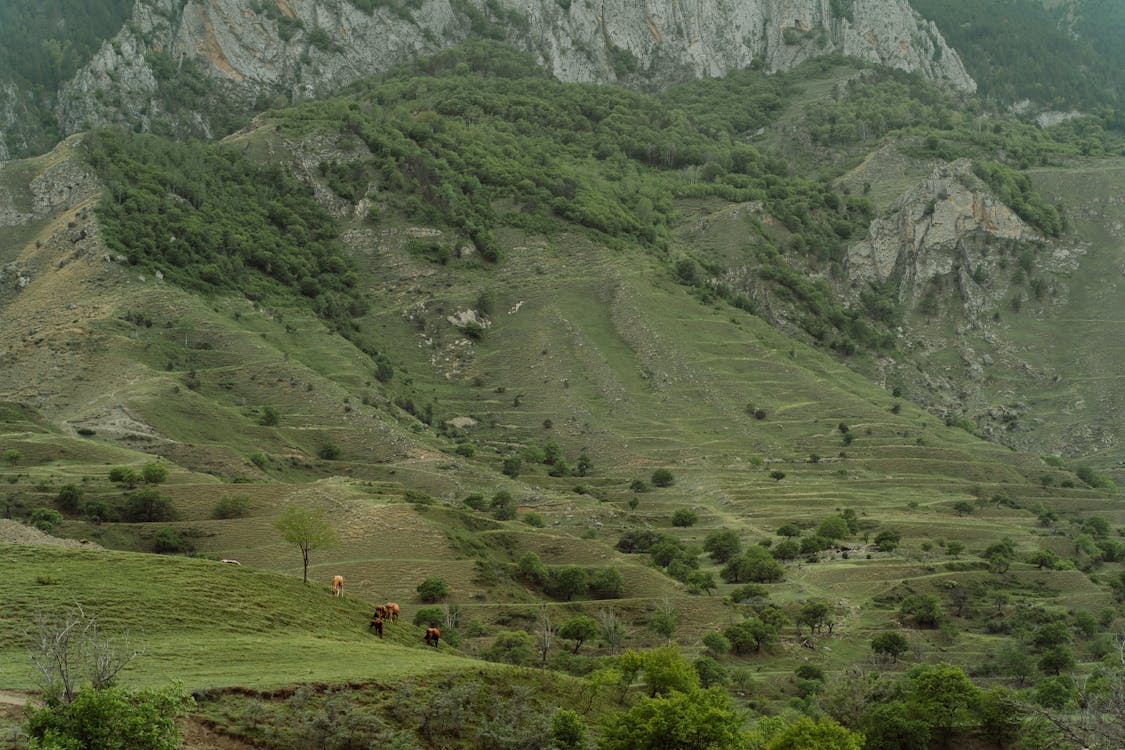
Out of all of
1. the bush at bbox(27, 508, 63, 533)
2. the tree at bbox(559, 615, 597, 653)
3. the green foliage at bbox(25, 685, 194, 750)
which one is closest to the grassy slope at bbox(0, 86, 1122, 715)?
the bush at bbox(27, 508, 63, 533)

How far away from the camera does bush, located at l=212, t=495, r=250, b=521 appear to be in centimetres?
9219

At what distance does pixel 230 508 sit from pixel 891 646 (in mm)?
54847

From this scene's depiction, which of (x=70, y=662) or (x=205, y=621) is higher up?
(x=70, y=662)

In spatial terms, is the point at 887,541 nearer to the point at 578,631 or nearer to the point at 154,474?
the point at 578,631

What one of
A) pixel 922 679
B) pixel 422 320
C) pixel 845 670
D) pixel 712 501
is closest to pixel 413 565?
pixel 845 670

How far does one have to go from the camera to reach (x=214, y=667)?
145 ft

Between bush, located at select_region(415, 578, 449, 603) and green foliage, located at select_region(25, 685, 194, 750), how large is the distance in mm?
53418

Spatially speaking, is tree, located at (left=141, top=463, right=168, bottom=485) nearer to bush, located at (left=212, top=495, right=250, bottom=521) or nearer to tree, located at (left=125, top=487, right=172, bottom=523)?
tree, located at (left=125, top=487, right=172, bottom=523)

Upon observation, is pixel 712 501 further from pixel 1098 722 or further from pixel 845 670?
pixel 1098 722

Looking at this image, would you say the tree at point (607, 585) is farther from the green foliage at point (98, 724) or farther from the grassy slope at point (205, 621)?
the green foliage at point (98, 724)

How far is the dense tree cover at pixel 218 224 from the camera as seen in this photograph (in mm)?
160250

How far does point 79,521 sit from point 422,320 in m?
93.7

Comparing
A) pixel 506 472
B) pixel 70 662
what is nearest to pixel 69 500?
pixel 70 662

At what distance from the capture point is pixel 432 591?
85.5 meters
